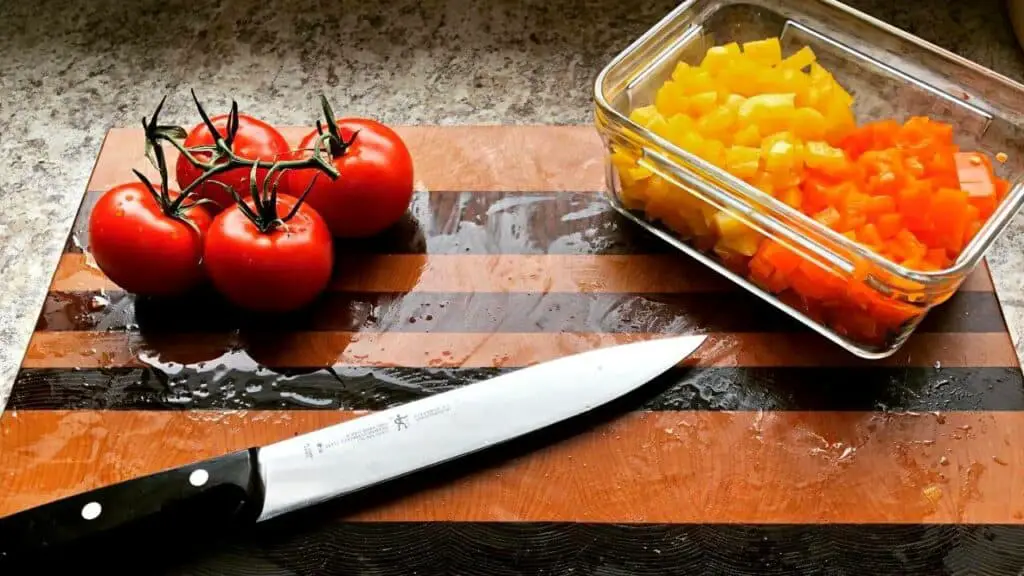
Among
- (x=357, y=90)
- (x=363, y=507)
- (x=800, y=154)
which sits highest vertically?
(x=800, y=154)

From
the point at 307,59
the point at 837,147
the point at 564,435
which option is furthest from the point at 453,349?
the point at 307,59

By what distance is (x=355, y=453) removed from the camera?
2.89 ft

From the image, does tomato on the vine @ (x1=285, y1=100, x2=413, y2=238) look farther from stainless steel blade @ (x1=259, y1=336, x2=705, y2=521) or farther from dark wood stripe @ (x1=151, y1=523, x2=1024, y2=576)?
dark wood stripe @ (x1=151, y1=523, x2=1024, y2=576)

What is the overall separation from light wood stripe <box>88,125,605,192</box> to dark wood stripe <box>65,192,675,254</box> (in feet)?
0.06

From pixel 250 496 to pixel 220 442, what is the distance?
0.33ft

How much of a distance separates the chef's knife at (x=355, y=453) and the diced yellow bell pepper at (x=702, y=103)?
0.26 metres

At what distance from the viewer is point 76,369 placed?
3.25ft

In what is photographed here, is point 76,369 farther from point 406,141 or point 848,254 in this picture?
point 848,254

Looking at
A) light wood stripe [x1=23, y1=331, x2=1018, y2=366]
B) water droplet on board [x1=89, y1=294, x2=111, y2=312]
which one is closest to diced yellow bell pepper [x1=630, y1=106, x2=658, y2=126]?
light wood stripe [x1=23, y1=331, x2=1018, y2=366]

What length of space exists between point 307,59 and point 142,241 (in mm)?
738

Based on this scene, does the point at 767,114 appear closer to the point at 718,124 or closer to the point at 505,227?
the point at 718,124

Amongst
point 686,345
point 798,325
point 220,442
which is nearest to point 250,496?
point 220,442

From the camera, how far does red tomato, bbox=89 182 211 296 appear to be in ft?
3.13

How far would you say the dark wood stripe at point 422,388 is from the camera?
0.96 m
